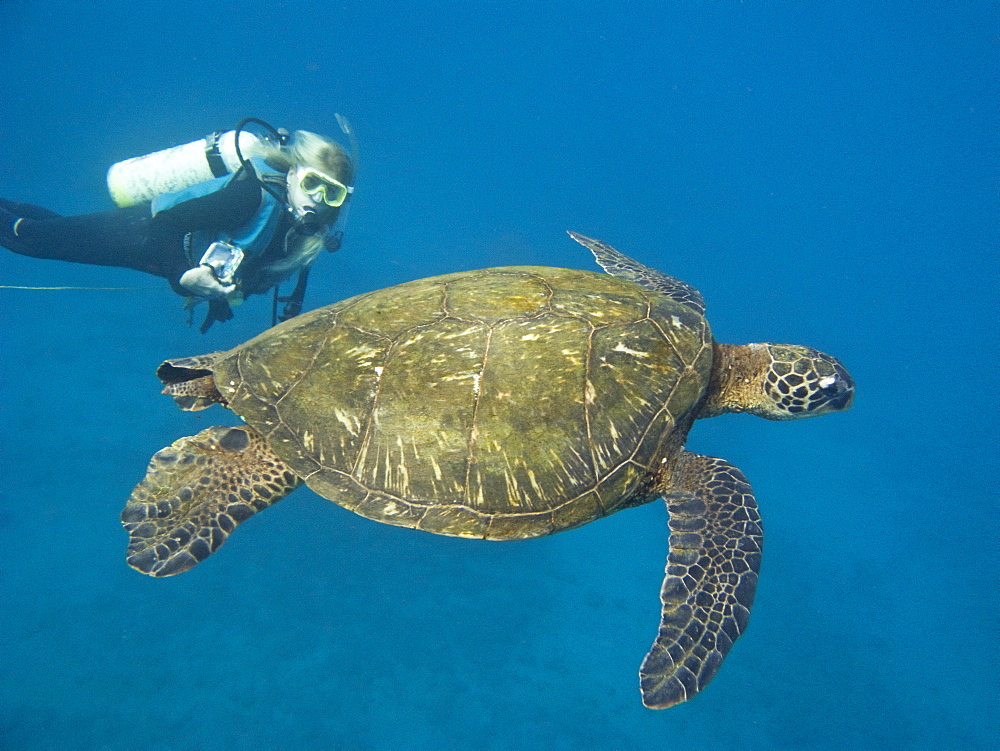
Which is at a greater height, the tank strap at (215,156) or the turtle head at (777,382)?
the tank strap at (215,156)

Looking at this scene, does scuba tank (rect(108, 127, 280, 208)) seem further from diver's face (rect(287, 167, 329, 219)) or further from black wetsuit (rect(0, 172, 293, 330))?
diver's face (rect(287, 167, 329, 219))

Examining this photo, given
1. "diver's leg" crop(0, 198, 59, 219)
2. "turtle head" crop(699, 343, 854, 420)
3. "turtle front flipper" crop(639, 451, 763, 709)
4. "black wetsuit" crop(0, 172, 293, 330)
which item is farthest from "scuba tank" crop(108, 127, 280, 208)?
"turtle front flipper" crop(639, 451, 763, 709)

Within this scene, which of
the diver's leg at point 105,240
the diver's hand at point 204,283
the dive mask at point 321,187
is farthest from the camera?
the diver's leg at point 105,240

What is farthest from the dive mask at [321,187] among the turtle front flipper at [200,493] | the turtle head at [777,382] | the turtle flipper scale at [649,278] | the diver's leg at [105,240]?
the turtle head at [777,382]

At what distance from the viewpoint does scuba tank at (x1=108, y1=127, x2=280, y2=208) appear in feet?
18.7

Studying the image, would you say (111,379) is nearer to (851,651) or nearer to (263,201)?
(263,201)

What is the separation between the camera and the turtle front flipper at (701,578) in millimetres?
2631

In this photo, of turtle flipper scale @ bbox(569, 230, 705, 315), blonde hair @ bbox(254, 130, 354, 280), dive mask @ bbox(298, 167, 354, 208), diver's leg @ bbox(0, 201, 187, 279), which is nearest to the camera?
turtle flipper scale @ bbox(569, 230, 705, 315)

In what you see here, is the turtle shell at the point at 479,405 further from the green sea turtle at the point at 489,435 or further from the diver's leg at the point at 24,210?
the diver's leg at the point at 24,210

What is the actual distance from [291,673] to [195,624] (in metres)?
1.50

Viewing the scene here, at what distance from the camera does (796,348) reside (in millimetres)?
3801

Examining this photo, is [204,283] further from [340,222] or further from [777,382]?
[777,382]

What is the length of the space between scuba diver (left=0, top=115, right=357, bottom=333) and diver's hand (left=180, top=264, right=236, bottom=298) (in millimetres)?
10

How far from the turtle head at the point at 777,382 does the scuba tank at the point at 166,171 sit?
5.75 meters
